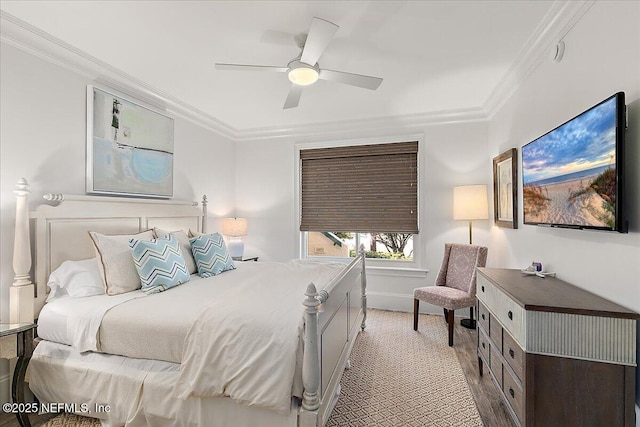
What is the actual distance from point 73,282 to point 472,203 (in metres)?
3.80

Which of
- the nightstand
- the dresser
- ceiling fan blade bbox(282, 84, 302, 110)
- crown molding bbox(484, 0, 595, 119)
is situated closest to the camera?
the dresser

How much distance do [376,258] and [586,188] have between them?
2.81 meters

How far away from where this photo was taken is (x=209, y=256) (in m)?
2.82

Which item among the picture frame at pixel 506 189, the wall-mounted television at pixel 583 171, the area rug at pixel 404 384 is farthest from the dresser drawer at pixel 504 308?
the picture frame at pixel 506 189

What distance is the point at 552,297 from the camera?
1550 millimetres

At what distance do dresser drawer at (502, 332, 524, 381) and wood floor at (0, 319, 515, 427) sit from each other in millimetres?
479

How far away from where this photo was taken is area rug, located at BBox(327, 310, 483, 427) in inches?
75.1

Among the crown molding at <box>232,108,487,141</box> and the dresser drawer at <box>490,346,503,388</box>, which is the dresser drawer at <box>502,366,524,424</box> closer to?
the dresser drawer at <box>490,346,503,388</box>

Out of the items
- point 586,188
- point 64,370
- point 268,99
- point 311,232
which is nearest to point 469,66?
point 586,188

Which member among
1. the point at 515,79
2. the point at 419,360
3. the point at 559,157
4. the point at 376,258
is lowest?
the point at 419,360

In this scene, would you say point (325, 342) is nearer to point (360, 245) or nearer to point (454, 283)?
point (454, 283)

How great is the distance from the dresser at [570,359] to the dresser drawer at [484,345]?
0.49 metres

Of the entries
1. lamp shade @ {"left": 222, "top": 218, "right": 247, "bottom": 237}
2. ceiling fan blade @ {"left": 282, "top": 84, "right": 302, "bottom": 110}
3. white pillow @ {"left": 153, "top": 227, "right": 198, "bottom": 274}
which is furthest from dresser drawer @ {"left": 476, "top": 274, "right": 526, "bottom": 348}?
lamp shade @ {"left": 222, "top": 218, "right": 247, "bottom": 237}

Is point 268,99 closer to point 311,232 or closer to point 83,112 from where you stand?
point 83,112
